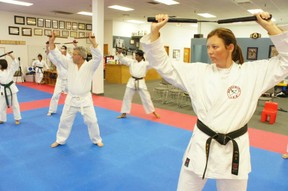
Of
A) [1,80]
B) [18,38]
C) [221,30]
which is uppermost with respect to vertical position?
[18,38]

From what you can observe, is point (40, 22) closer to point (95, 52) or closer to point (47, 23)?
point (47, 23)

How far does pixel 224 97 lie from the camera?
52.6 inches

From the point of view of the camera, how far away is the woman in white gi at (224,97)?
133cm

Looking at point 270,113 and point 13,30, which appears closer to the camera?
point 270,113

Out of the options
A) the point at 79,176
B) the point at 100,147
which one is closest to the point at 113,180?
the point at 79,176

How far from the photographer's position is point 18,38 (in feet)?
36.1

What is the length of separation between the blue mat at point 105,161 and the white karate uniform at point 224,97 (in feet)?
4.34

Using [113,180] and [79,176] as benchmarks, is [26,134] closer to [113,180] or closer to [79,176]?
[79,176]

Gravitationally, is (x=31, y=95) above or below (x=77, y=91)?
below

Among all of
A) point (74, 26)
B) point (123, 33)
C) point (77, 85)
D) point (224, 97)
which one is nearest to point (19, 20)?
point (74, 26)

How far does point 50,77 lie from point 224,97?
10.1 m

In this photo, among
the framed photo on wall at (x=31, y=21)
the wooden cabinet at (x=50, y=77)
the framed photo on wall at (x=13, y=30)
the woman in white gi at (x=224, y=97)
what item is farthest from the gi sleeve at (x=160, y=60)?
the framed photo on wall at (x=31, y=21)

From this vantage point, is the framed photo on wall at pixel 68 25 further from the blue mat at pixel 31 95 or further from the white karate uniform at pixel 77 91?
the white karate uniform at pixel 77 91

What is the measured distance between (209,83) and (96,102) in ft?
19.0
